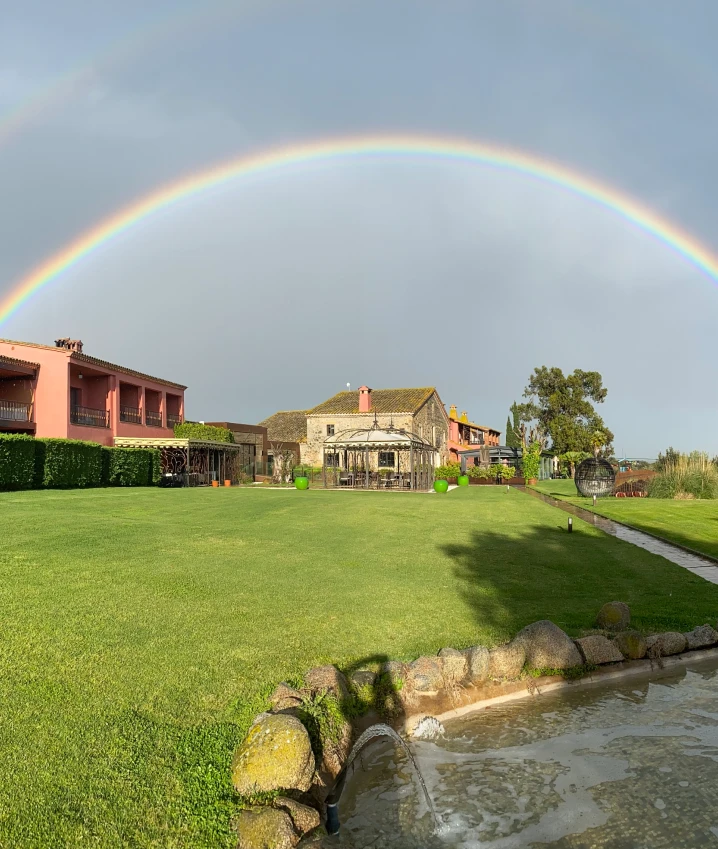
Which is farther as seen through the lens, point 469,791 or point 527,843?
point 469,791

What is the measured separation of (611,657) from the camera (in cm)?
601

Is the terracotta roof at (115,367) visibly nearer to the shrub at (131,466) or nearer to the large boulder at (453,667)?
the shrub at (131,466)

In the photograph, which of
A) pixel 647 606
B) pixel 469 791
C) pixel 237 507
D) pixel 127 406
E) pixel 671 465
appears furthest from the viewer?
pixel 127 406

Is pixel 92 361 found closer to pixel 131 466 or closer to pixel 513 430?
pixel 131 466

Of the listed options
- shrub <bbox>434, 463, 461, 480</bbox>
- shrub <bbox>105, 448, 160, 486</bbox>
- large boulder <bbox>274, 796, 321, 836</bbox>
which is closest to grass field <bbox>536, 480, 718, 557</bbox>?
large boulder <bbox>274, 796, 321, 836</bbox>

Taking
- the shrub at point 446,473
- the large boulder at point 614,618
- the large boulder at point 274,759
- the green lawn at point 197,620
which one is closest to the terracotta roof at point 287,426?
the shrub at point 446,473

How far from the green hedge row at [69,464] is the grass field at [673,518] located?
20080mm

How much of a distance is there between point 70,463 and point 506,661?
2354cm

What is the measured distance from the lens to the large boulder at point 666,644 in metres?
6.24

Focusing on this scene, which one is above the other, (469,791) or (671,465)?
(671,465)

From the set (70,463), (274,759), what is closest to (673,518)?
(274,759)

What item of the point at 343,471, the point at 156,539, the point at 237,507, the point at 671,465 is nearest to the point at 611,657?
the point at 156,539

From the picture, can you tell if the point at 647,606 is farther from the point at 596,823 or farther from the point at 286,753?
the point at 286,753

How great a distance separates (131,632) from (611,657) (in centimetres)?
469
